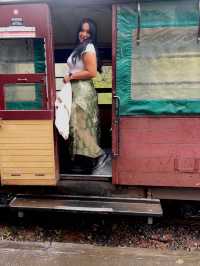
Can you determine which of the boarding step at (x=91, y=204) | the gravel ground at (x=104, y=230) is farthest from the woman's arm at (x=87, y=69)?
the gravel ground at (x=104, y=230)

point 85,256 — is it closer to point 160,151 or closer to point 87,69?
point 160,151

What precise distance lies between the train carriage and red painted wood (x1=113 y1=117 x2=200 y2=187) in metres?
0.01

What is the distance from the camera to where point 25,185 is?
4156mm

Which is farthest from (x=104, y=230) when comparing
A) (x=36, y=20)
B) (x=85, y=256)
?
(x=36, y=20)

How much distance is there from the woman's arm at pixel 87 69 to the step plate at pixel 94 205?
1.38 meters

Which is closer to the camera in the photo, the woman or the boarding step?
the boarding step

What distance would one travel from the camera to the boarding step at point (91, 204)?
3811 millimetres

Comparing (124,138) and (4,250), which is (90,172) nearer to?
(124,138)

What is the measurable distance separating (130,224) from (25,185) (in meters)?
1.40

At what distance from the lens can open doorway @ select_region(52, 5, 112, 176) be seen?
4.40m

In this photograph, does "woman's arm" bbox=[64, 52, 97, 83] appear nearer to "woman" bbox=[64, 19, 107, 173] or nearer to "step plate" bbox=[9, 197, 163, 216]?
"woman" bbox=[64, 19, 107, 173]

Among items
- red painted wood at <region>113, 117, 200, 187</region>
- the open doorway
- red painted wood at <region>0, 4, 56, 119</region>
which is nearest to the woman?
the open doorway

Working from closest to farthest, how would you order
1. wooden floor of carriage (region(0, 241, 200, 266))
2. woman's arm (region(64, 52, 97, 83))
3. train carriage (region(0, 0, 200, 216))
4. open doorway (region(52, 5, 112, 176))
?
wooden floor of carriage (region(0, 241, 200, 266)) → train carriage (region(0, 0, 200, 216)) → woman's arm (region(64, 52, 97, 83)) → open doorway (region(52, 5, 112, 176))

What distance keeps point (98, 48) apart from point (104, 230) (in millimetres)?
2605
